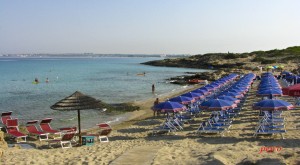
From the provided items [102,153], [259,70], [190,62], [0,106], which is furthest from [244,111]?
[190,62]

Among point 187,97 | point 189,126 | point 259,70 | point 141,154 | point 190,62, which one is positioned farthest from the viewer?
point 190,62

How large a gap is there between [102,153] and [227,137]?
503cm

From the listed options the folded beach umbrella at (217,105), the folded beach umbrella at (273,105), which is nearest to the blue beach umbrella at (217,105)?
the folded beach umbrella at (217,105)

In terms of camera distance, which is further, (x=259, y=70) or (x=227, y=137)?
(x=259, y=70)

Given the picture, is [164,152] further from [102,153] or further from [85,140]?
[85,140]

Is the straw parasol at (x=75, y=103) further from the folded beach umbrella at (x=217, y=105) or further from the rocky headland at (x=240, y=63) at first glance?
the rocky headland at (x=240, y=63)

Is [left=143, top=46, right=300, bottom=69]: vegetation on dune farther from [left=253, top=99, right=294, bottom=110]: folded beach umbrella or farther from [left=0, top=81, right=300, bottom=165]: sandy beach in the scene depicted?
[left=0, top=81, right=300, bottom=165]: sandy beach

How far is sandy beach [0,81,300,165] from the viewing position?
8.11 meters

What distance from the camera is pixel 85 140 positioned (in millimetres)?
12875

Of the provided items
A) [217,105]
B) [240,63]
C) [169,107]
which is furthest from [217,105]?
[240,63]

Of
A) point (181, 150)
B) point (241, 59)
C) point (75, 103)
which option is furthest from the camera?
point (241, 59)

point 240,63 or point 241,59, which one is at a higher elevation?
point 241,59

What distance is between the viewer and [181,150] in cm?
1000

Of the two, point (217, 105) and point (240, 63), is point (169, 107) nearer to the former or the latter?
point (217, 105)
